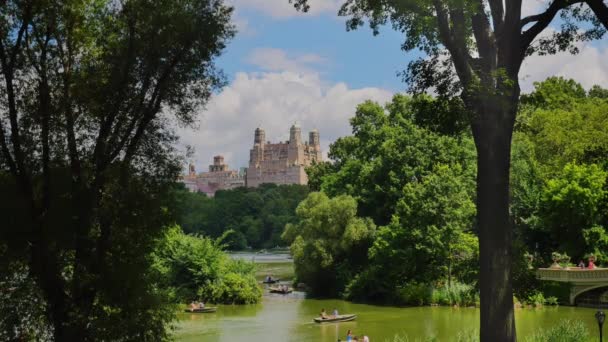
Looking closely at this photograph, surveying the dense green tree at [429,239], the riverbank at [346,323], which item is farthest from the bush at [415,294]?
the riverbank at [346,323]

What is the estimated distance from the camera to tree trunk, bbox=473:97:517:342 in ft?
25.4

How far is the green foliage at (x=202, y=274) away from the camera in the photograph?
31812 millimetres

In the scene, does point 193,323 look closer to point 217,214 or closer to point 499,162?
point 499,162

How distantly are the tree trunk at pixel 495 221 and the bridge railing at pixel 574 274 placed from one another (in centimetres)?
1901

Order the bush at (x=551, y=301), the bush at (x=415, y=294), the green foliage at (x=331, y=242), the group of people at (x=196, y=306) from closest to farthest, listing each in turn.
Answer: the bush at (x=551, y=301), the bush at (x=415, y=294), the group of people at (x=196, y=306), the green foliage at (x=331, y=242)

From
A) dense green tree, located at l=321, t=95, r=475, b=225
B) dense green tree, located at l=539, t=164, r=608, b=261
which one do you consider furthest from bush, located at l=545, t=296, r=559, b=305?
dense green tree, located at l=321, t=95, r=475, b=225

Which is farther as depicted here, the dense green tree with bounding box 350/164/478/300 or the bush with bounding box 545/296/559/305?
the dense green tree with bounding box 350/164/478/300

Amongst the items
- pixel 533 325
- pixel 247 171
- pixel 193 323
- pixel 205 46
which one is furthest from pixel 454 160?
pixel 247 171

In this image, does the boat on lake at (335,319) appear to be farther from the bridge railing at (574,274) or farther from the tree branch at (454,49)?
the tree branch at (454,49)

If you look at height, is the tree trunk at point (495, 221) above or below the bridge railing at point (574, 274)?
above

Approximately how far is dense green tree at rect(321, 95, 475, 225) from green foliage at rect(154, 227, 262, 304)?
6.94m

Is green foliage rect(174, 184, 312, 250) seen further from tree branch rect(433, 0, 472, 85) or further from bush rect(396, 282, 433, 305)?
tree branch rect(433, 0, 472, 85)

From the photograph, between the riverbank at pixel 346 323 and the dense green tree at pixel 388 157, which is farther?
the dense green tree at pixel 388 157

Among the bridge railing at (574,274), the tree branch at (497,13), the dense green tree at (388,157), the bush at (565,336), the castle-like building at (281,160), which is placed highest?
the castle-like building at (281,160)
